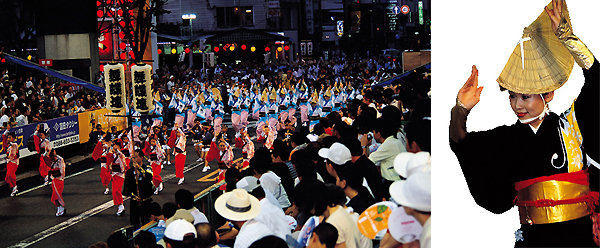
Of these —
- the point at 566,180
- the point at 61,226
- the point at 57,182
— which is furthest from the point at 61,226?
the point at 566,180

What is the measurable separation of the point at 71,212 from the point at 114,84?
2.56 metres

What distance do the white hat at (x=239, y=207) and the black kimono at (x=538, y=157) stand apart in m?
1.62

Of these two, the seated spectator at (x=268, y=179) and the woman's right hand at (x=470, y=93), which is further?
the seated spectator at (x=268, y=179)

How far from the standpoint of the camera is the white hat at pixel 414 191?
374cm

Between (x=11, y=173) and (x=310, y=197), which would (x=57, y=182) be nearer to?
(x=11, y=173)

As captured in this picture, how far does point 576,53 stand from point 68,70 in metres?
23.0

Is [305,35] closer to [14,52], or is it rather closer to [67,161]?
[14,52]

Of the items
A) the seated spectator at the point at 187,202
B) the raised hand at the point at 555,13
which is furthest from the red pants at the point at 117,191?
the raised hand at the point at 555,13

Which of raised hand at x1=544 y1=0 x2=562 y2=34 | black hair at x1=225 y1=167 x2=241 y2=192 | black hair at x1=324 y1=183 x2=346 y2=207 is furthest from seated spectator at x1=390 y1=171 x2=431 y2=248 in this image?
black hair at x1=225 y1=167 x2=241 y2=192

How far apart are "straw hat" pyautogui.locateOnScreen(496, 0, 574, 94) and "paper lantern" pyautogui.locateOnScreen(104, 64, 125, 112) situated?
9882 millimetres

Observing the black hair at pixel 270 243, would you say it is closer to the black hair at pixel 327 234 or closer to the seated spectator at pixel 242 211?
the black hair at pixel 327 234

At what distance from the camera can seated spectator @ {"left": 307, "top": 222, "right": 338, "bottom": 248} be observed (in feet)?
13.4

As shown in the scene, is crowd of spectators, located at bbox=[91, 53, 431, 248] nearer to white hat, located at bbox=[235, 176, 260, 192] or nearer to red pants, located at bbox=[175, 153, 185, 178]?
white hat, located at bbox=[235, 176, 260, 192]

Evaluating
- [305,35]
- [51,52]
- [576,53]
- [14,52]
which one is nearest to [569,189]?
[576,53]
